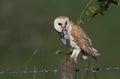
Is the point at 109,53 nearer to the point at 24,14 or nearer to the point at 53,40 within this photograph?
the point at 53,40

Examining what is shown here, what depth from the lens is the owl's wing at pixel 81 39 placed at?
454 inches

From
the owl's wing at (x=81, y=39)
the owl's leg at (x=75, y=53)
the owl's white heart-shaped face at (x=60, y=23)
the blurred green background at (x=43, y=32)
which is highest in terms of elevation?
the blurred green background at (x=43, y=32)

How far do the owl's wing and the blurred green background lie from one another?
234 inches

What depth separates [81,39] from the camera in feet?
38.1

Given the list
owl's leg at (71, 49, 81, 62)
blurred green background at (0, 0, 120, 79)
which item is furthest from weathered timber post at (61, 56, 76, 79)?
blurred green background at (0, 0, 120, 79)

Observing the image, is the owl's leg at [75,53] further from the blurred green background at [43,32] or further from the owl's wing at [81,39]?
the blurred green background at [43,32]

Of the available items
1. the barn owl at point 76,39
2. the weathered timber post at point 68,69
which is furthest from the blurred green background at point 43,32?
the weathered timber post at point 68,69

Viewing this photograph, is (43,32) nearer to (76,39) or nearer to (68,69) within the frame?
(76,39)

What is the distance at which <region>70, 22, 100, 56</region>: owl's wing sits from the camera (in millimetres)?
11539

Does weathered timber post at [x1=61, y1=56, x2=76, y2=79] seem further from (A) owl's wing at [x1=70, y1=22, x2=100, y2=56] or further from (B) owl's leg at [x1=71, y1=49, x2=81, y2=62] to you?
(A) owl's wing at [x1=70, y1=22, x2=100, y2=56]

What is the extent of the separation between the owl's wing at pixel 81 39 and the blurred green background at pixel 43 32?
5.93m

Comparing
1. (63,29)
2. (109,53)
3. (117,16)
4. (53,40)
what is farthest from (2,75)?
(117,16)

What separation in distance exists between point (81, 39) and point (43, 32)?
12.2m

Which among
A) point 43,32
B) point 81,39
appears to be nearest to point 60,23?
point 81,39
